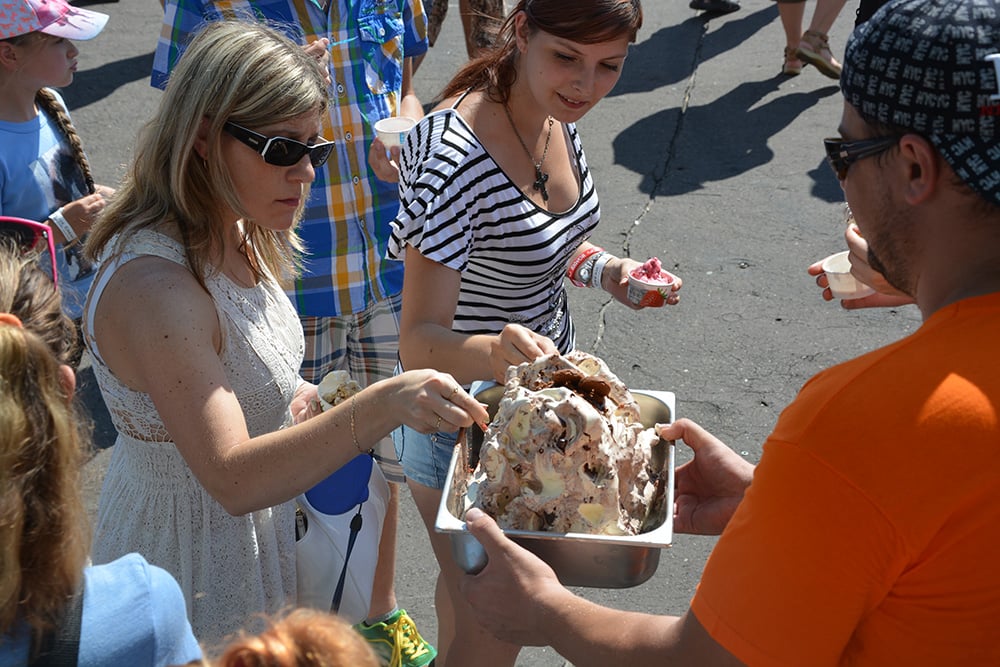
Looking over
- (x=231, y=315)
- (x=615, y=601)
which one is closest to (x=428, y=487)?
(x=231, y=315)

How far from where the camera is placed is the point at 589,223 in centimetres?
292

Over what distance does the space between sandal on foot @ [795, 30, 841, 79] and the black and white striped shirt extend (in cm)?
544

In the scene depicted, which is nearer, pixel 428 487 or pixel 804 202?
pixel 428 487

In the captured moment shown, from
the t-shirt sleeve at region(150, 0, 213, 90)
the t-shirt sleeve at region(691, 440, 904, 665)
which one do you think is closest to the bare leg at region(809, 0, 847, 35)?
the t-shirt sleeve at region(150, 0, 213, 90)

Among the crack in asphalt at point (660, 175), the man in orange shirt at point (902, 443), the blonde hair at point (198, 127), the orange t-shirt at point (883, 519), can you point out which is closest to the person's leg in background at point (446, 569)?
the blonde hair at point (198, 127)

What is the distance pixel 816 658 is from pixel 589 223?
1.72 metres

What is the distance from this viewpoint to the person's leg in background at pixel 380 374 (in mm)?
3316

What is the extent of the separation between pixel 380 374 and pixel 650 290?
3.43ft

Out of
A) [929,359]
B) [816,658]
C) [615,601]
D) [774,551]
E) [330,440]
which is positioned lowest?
[615,601]

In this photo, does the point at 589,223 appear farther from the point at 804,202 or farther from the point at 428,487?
the point at 804,202

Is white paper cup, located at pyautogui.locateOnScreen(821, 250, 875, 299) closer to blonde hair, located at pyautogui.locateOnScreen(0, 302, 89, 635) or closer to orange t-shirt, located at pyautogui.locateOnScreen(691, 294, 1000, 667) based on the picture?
orange t-shirt, located at pyautogui.locateOnScreen(691, 294, 1000, 667)

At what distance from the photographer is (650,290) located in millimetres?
2900

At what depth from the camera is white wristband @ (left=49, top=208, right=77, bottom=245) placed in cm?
359

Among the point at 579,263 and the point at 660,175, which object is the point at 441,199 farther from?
the point at 660,175
